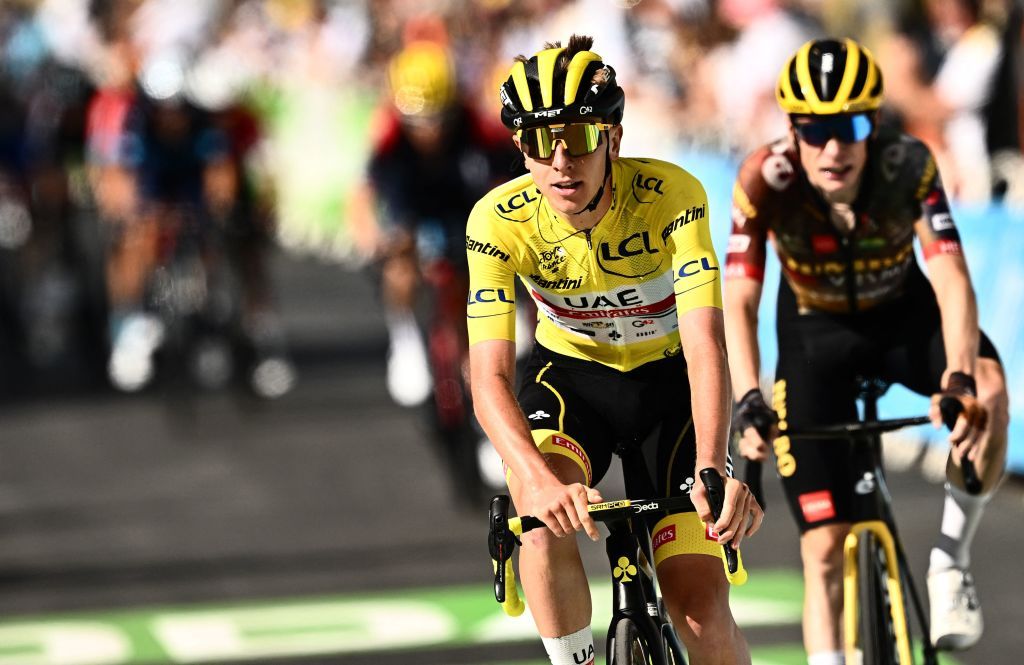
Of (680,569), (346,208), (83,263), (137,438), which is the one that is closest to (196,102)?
(137,438)

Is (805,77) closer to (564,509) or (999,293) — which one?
(564,509)

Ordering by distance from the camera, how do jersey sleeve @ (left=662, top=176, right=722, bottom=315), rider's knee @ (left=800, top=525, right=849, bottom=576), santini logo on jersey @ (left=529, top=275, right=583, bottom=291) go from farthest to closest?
rider's knee @ (left=800, top=525, right=849, bottom=576) → santini logo on jersey @ (left=529, top=275, right=583, bottom=291) → jersey sleeve @ (left=662, top=176, right=722, bottom=315)

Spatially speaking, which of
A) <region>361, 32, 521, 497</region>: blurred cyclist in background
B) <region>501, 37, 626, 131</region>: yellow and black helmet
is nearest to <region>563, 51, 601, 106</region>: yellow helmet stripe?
<region>501, 37, 626, 131</region>: yellow and black helmet

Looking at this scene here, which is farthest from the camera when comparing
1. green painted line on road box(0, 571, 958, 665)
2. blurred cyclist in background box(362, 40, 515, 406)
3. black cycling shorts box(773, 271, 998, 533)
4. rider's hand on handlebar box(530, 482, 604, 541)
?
blurred cyclist in background box(362, 40, 515, 406)

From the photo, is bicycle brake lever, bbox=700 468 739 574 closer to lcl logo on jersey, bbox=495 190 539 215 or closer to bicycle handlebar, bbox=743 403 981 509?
lcl logo on jersey, bbox=495 190 539 215

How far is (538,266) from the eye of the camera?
210 inches

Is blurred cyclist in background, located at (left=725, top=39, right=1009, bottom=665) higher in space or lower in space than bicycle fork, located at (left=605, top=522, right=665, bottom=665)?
higher

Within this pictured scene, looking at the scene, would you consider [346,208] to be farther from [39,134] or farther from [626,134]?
[626,134]

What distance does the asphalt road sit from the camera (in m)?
8.64

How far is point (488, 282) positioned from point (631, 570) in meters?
0.88

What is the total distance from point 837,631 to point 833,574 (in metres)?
0.19

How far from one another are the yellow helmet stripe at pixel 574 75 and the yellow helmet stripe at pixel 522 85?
101mm

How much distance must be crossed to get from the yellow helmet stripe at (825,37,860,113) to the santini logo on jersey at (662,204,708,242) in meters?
0.92

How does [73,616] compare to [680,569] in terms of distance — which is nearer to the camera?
[680,569]
